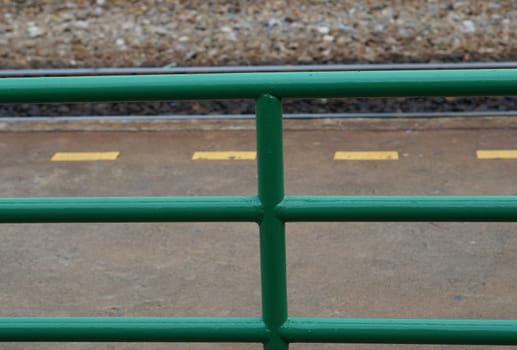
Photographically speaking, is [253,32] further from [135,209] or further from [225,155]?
[135,209]

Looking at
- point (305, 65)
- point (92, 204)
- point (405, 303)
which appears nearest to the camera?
point (92, 204)

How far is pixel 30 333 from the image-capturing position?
2680mm

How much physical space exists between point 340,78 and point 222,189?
17.8ft

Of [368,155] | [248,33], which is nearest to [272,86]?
[368,155]

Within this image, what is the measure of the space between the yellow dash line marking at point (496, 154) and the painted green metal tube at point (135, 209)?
239 inches

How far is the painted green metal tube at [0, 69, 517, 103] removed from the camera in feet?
7.72

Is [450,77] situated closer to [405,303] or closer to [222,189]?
[405,303]

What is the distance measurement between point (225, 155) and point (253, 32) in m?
2.87

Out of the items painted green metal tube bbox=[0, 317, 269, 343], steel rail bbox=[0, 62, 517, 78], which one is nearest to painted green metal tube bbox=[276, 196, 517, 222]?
painted green metal tube bbox=[0, 317, 269, 343]

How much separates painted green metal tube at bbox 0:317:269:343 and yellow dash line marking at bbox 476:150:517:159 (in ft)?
19.5

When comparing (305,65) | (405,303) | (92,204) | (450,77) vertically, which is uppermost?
(450,77)

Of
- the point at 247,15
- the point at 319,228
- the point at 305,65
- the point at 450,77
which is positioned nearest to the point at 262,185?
the point at 450,77

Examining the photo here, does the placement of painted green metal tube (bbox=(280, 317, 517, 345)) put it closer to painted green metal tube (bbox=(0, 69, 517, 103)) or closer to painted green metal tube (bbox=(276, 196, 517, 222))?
painted green metal tube (bbox=(276, 196, 517, 222))

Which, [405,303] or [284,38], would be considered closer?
[405,303]
